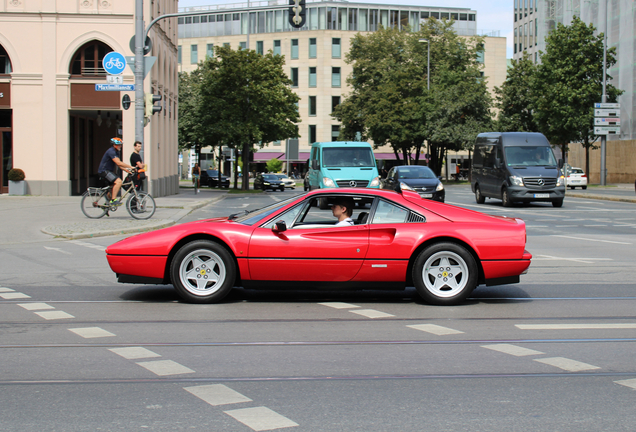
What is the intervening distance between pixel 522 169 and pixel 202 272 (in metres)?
20.2

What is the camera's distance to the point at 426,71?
7244cm

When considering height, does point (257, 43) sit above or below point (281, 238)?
above

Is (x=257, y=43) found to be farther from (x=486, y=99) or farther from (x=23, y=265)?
(x=23, y=265)

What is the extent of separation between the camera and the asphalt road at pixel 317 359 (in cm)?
409

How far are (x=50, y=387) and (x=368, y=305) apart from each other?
3709 millimetres

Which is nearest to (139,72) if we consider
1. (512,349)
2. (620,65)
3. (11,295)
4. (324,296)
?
(11,295)

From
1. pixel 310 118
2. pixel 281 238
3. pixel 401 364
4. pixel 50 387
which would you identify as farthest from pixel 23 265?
pixel 310 118

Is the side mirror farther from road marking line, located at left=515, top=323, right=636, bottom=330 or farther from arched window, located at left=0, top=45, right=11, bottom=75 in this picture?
arched window, located at left=0, top=45, right=11, bottom=75

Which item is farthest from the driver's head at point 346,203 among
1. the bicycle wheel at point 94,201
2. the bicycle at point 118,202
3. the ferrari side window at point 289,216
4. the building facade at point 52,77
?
the building facade at point 52,77

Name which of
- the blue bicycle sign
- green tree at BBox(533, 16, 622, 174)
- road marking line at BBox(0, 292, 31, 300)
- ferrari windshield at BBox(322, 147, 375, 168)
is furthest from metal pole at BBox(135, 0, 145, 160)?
green tree at BBox(533, 16, 622, 174)

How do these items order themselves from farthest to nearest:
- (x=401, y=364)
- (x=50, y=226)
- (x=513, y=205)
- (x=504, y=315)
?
(x=513, y=205)
(x=50, y=226)
(x=504, y=315)
(x=401, y=364)

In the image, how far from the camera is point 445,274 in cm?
754

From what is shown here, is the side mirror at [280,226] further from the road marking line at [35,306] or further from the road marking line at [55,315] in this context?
the road marking line at [35,306]

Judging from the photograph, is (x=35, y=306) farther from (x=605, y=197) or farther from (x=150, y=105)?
(x=605, y=197)
